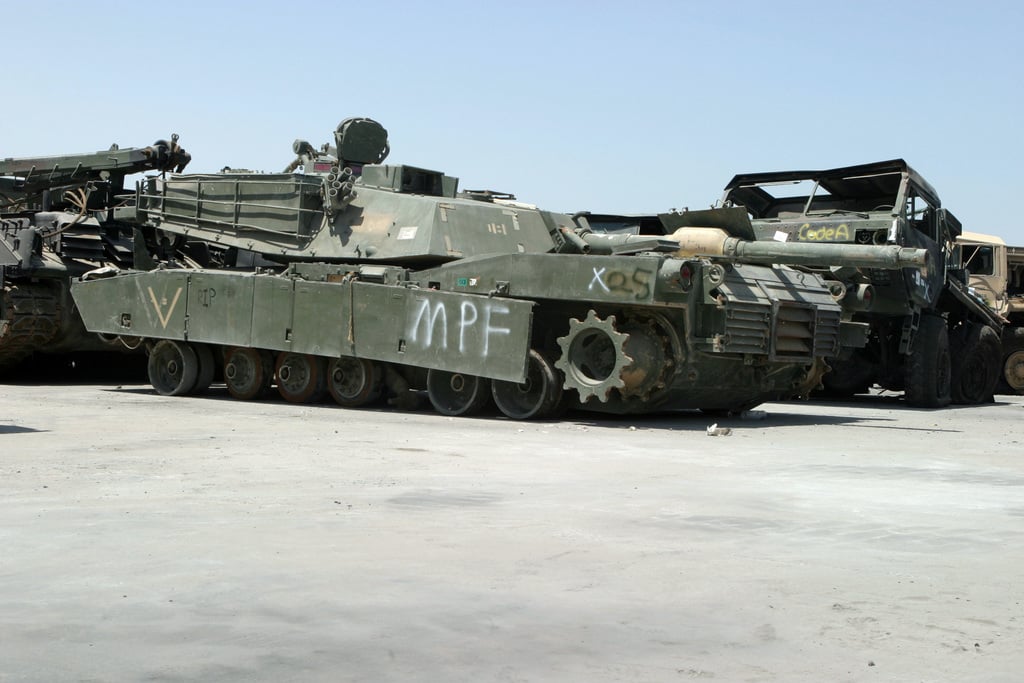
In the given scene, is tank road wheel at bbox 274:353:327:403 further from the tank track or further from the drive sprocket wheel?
the tank track

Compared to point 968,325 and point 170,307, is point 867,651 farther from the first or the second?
point 968,325

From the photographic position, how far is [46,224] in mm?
21250

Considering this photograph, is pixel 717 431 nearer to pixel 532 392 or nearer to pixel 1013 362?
pixel 532 392

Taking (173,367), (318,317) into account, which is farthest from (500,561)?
(173,367)

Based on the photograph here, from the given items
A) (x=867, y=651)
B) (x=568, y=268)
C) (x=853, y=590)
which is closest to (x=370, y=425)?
(x=568, y=268)

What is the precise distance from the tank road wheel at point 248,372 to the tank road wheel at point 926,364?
8.53 metres

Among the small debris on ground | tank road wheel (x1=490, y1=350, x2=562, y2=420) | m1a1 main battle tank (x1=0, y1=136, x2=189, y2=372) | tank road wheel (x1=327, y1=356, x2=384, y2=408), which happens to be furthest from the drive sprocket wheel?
m1a1 main battle tank (x1=0, y1=136, x2=189, y2=372)

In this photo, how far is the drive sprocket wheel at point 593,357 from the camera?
1321cm

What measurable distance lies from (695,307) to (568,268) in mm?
1354

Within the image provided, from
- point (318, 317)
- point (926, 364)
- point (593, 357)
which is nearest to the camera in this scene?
point (593, 357)

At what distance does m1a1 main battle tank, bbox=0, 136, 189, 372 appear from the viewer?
19.9 m

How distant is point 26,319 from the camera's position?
64.7 ft

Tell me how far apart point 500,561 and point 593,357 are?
7945 mm

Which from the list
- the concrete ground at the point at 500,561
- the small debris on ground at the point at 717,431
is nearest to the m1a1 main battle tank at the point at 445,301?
the small debris on ground at the point at 717,431
